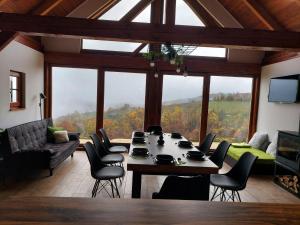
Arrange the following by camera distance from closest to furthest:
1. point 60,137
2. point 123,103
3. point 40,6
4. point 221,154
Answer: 1. point 221,154
2. point 40,6
3. point 60,137
4. point 123,103

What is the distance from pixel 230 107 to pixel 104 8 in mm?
4057

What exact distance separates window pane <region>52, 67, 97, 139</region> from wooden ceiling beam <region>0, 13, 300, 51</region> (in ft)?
8.03

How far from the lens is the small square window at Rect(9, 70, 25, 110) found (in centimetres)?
492

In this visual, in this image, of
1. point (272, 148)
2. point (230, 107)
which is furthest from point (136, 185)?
point (230, 107)

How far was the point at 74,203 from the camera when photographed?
49.0 inches

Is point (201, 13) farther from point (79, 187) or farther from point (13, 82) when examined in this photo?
point (79, 187)

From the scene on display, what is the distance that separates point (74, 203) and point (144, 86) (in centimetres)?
527

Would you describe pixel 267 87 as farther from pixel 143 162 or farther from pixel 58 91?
pixel 58 91

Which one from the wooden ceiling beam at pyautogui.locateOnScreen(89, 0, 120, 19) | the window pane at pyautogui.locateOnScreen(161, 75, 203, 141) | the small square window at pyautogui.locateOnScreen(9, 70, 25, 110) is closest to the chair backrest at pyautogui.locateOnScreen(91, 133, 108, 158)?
the small square window at pyautogui.locateOnScreen(9, 70, 25, 110)

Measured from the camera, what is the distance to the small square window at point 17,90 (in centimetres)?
492

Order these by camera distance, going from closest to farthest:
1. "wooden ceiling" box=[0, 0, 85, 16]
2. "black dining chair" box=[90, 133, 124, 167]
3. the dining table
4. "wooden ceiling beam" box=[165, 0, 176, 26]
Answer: the dining table, "black dining chair" box=[90, 133, 124, 167], "wooden ceiling" box=[0, 0, 85, 16], "wooden ceiling beam" box=[165, 0, 176, 26]

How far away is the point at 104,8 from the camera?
582 cm

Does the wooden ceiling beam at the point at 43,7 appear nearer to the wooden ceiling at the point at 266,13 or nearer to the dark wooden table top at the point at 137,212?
the wooden ceiling at the point at 266,13

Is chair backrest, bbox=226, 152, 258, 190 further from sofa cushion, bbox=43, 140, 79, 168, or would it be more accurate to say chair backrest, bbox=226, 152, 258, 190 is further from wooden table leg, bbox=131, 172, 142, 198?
sofa cushion, bbox=43, 140, 79, 168
